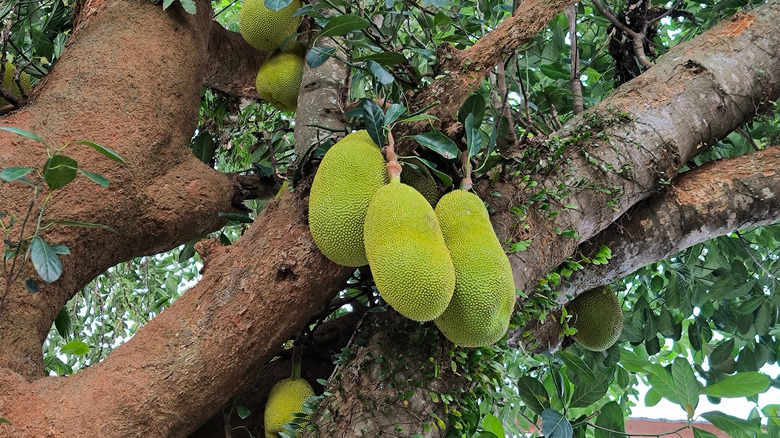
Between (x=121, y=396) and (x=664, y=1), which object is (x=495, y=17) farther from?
(x=121, y=396)

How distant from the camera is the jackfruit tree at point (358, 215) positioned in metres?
1.10

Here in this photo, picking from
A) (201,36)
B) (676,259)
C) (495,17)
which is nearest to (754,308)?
(676,259)

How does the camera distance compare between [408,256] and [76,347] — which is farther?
[76,347]

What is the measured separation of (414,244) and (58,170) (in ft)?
1.93

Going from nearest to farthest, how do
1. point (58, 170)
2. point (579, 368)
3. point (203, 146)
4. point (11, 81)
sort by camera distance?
point (58, 170) < point (579, 368) < point (11, 81) < point (203, 146)

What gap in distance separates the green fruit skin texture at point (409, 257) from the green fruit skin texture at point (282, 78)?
0.80m

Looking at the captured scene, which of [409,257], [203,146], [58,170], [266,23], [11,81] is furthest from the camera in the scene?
[203,146]

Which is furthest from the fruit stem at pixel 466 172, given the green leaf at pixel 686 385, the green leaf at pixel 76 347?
the green leaf at pixel 76 347

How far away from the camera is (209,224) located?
1593mm

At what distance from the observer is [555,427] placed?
1.25 metres

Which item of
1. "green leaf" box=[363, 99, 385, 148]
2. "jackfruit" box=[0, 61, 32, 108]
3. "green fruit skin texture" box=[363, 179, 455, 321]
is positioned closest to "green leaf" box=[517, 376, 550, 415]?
"green fruit skin texture" box=[363, 179, 455, 321]

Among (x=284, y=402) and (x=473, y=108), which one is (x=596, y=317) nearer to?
(x=473, y=108)

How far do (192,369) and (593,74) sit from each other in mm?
2138

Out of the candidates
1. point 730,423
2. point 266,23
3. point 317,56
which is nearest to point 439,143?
point 317,56
